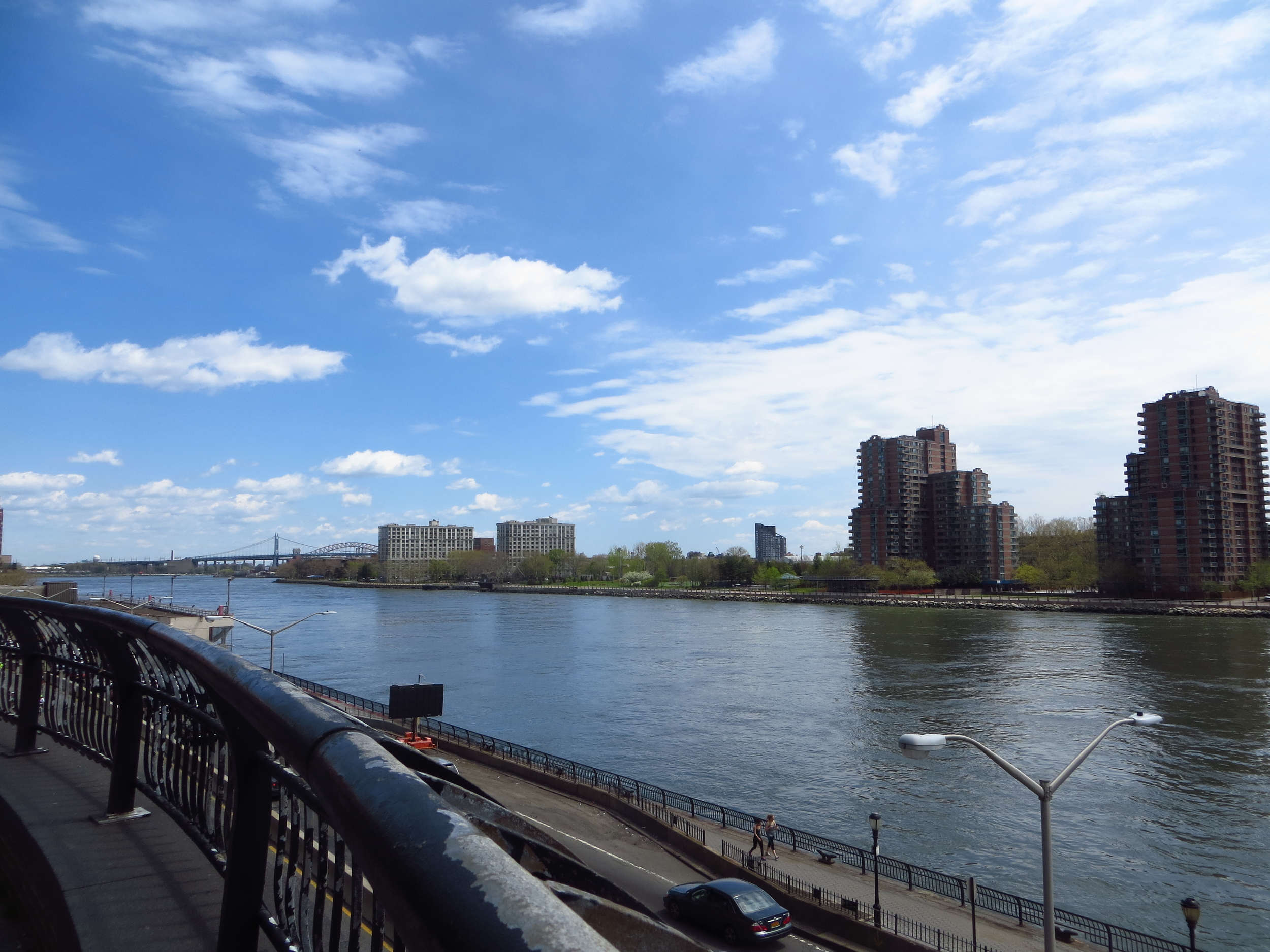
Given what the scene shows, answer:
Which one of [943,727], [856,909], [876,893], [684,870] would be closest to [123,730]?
[876,893]

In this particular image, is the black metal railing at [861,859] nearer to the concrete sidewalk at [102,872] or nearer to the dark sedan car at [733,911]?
the dark sedan car at [733,911]

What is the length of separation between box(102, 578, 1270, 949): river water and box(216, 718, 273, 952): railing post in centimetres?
2454

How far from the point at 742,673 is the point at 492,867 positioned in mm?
60000

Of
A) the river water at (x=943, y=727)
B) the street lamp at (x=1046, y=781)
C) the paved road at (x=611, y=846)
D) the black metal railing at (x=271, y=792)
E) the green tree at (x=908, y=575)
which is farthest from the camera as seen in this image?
the green tree at (x=908, y=575)

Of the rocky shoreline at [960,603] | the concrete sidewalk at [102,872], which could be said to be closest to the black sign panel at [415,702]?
the concrete sidewalk at [102,872]

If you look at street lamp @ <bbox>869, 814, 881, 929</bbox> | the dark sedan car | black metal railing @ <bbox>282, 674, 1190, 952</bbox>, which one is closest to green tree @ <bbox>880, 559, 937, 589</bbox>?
black metal railing @ <bbox>282, 674, 1190, 952</bbox>

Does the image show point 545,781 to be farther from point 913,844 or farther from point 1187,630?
point 1187,630

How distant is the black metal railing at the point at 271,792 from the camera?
4.10 ft

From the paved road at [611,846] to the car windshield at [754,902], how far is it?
2.62 ft

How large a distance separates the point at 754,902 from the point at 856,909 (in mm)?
2859

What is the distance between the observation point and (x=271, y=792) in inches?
114

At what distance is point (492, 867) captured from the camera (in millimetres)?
1269

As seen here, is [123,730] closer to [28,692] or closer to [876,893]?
[28,692]

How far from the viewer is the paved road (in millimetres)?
18062
